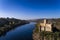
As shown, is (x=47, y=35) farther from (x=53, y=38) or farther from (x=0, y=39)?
(x=0, y=39)

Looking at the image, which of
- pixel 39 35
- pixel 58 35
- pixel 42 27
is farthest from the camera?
pixel 42 27

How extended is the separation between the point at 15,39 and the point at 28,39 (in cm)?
62

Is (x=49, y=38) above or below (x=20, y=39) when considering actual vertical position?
above

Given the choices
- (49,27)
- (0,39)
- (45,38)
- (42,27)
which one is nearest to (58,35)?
(45,38)

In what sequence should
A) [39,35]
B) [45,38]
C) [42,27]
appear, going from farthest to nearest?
[42,27], [39,35], [45,38]

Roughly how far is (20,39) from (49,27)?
59.5 inches

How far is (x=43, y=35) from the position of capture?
4.09 metres

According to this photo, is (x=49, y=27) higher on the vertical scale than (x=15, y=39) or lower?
higher

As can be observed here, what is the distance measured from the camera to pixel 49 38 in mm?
3779

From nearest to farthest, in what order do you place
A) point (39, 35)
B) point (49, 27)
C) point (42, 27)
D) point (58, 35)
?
point (58, 35) < point (39, 35) < point (49, 27) < point (42, 27)

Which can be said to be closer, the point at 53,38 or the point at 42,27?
the point at 53,38

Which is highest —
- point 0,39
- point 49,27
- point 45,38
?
point 49,27

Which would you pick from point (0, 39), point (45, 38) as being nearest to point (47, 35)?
point (45, 38)

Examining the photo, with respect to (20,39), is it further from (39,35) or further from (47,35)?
(47,35)
